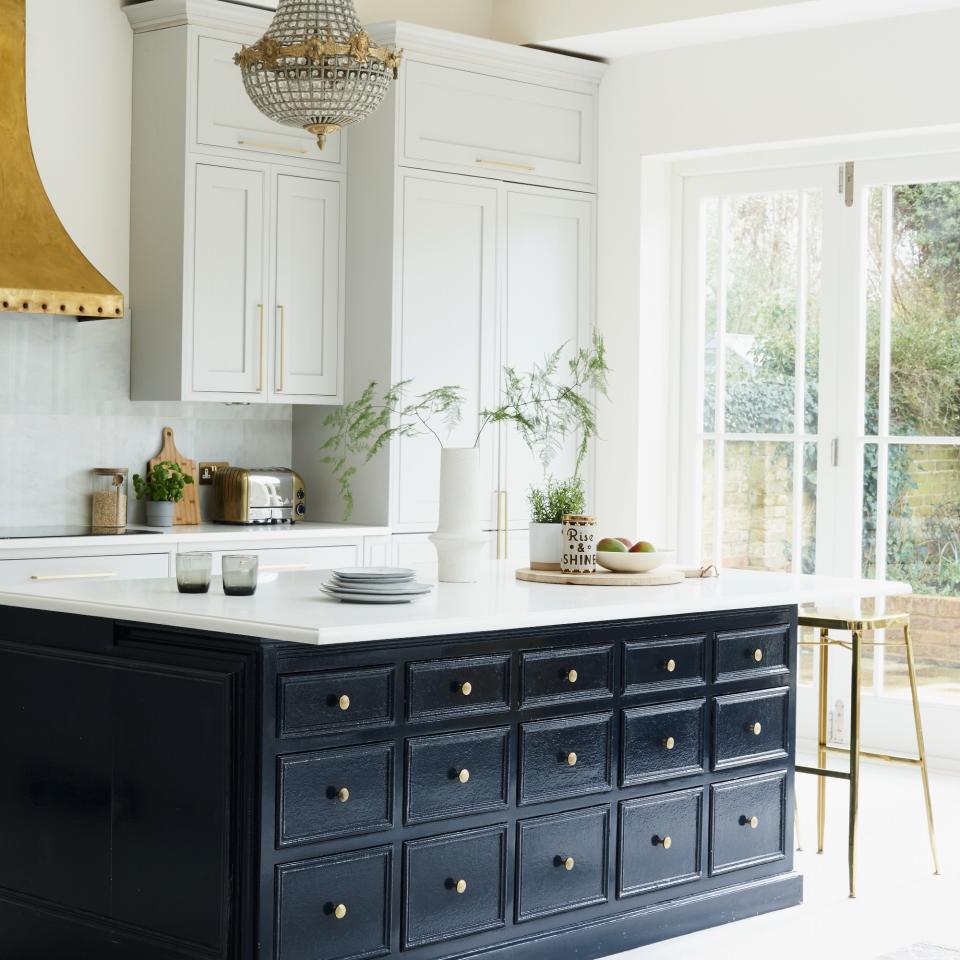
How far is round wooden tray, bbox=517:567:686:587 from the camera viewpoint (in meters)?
3.70

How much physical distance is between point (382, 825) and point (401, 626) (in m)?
0.46

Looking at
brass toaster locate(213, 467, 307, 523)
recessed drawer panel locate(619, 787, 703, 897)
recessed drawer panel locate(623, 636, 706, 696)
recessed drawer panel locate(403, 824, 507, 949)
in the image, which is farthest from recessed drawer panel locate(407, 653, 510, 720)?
brass toaster locate(213, 467, 307, 523)

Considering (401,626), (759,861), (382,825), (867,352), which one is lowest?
(759,861)

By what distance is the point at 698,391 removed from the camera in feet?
20.2

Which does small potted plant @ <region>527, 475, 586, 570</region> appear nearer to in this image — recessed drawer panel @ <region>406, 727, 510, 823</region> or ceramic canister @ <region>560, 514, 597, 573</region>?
ceramic canister @ <region>560, 514, 597, 573</region>

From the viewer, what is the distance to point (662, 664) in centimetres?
357

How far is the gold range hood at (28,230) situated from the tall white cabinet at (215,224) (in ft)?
1.12

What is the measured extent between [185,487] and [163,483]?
222mm

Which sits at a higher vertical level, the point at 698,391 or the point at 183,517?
the point at 698,391

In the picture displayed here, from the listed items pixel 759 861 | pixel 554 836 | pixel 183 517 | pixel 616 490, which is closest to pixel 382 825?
pixel 554 836

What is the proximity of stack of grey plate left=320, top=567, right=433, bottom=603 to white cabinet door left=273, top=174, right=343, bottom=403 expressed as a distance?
2.37 m

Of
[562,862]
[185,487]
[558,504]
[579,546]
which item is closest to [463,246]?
[185,487]

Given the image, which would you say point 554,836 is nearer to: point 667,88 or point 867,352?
point 867,352

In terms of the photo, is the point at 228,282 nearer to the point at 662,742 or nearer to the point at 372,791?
the point at 662,742
